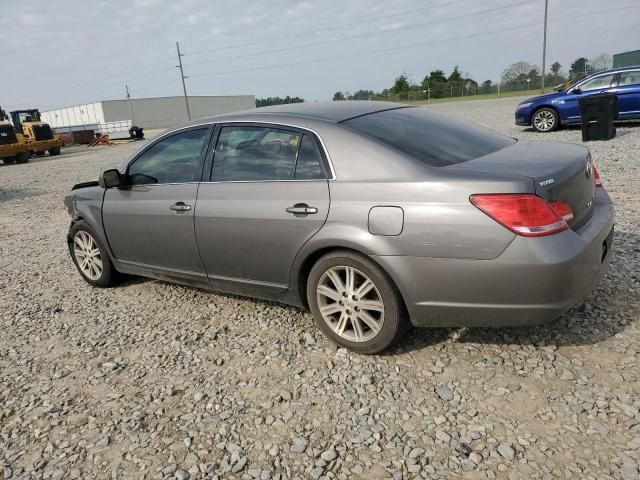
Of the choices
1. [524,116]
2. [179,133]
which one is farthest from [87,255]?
[524,116]

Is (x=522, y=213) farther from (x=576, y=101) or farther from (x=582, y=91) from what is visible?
(x=582, y=91)

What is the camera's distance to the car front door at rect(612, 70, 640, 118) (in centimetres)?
1289

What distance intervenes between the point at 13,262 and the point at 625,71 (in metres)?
14.4

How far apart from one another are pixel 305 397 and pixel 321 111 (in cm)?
199

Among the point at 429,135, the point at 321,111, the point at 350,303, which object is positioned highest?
the point at 321,111

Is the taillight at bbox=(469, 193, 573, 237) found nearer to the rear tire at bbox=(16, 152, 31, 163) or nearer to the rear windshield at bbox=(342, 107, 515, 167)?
the rear windshield at bbox=(342, 107, 515, 167)

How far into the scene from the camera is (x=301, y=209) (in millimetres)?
3289

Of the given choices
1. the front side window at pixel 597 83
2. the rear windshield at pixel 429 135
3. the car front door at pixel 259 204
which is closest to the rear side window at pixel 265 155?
the car front door at pixel 259 204

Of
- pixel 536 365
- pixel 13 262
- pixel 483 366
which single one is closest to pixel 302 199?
pixel 483 366

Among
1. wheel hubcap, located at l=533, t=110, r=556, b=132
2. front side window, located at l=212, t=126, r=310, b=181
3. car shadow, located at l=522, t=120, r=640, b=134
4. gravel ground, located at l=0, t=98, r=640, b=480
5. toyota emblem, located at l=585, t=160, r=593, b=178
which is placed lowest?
gravel ground, located at l=0, t=98, r=640, b=480

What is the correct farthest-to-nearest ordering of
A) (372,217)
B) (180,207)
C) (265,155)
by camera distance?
(180,207)
(265,155)
(372,217)

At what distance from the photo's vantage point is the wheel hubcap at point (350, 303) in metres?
3.18

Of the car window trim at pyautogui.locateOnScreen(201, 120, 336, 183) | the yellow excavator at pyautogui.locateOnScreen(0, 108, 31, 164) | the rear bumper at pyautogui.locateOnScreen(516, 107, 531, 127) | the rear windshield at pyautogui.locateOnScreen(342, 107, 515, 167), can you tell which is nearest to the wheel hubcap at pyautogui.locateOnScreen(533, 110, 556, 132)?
the rear bumper at pyautogui.locateOnScreen(516, 107, 531, 127)

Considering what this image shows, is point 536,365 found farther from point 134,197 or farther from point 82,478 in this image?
point 134,197
